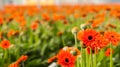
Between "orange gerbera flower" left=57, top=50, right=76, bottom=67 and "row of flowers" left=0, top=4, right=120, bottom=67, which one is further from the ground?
"row of flowers" left=0, top=4, right=120, bottom=67

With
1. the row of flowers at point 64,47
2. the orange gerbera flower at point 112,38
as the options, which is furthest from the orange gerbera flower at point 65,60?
the orange gerbera flower at point 112,38

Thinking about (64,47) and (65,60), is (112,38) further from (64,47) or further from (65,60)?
(64,47)

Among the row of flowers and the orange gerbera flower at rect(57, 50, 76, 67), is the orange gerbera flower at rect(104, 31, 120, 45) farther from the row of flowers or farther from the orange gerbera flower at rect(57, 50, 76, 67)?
the orange gerbera flower at rect(57, 50, 76, 67)

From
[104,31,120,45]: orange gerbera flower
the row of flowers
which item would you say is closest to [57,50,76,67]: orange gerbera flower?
the row of flowers

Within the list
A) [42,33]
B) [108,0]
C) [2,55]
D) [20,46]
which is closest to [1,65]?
[2,55]

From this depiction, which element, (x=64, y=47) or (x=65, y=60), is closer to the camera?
(x=65, y=60)

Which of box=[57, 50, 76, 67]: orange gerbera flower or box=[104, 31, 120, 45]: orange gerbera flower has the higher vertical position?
box=[104, 31, 120, 45]: orange gerbera flower

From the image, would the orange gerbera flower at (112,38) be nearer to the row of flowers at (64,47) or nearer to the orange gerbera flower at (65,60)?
the row of flowers at (64,47)

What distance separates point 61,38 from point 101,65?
1.10 metres

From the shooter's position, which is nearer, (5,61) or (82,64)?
(82,64)

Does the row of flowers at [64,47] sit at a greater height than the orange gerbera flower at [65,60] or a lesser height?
greater

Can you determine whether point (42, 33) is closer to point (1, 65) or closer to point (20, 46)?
point (20, 46)

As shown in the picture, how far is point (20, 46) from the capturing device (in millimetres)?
2639

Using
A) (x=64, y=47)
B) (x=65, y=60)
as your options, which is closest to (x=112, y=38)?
(x=65, y=60)
